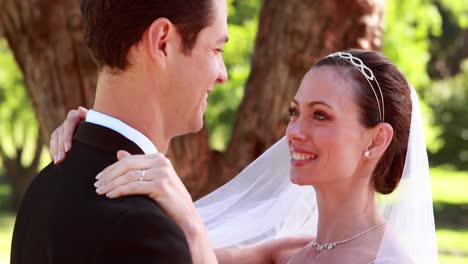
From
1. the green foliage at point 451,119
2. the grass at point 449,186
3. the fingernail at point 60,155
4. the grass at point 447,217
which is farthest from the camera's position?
the green foliage at point 451,119

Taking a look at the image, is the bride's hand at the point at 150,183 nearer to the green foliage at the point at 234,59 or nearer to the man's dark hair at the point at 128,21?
the man's dark hair at the point at 128,21

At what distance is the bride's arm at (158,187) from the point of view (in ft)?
6.91

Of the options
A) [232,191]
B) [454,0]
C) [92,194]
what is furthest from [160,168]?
[454,0]

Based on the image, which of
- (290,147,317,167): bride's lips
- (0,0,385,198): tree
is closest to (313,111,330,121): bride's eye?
(290,147,317,167): bride's lips

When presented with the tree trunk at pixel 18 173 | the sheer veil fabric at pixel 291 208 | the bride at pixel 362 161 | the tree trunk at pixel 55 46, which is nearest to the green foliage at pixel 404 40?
the tree trunk at pixel 55 46

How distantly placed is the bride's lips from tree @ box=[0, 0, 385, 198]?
183 cm

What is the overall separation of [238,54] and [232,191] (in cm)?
769

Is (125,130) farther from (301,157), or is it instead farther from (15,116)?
(15,116)

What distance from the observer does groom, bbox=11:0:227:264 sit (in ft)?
6.92

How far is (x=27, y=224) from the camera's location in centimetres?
230

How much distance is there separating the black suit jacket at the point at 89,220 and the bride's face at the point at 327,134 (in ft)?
3.76

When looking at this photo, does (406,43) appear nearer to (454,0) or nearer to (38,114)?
(454,0)

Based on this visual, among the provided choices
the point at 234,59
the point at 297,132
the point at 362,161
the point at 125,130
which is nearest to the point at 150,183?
the point at 125,130

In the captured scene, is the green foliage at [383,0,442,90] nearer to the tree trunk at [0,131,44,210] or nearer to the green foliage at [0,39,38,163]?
the green foliage at [0,39,38,163]
